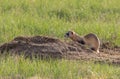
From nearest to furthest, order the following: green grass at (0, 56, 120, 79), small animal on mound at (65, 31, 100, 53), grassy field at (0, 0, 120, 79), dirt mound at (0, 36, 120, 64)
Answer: green grass at (0, 56, 120, 79), grassy field at (0, 0, 120, 79), dirt mound at (0, 36, 120, 64), small animal on mound at (65, 31, 100, 53)

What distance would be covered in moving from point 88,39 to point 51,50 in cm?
126

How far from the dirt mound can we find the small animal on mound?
261 mm

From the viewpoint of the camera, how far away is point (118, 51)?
Result: 10391mm

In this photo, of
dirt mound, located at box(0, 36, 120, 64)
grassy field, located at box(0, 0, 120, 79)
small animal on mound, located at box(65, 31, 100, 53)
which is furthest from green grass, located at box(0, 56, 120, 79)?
small animal on mound, located at box(65, 31, 100, 53)

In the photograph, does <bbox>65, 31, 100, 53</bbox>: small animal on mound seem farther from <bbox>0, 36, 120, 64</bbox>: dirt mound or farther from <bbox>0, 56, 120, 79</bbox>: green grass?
<bbox>0, 56, 120, 79</bbox>: green grass

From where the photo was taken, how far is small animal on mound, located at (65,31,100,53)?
10.2 metres

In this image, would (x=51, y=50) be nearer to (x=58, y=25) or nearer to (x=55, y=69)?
(x=55, y=69)

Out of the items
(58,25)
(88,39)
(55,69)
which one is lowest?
(58,25)

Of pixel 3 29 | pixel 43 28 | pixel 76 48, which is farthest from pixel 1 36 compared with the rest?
pixel 76 48

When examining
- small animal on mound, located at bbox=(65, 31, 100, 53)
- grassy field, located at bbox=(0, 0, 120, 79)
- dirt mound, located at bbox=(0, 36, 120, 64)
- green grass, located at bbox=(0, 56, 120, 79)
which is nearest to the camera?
green grass, located at bbox=(0, 56, 120, 79)

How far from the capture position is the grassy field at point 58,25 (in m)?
7.90

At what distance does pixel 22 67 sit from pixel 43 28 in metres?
3.65

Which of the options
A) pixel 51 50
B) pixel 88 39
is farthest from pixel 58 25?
pixel 51 50

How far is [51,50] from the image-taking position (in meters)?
9.33
